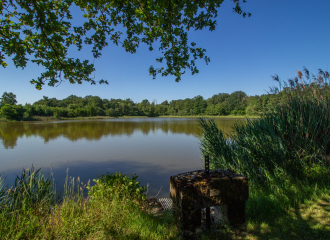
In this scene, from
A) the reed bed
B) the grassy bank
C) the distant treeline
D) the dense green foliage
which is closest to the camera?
Answer: the grassy bank

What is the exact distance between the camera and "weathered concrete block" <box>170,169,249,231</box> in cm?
185

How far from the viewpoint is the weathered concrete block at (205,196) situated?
1850 millimetres

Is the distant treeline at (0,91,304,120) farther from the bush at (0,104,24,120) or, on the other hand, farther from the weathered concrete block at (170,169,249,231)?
the weathered concrete block at (170,169,249,231)

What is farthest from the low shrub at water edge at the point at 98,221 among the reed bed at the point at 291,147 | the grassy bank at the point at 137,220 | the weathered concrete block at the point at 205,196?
the reed bed at the point at 291,147

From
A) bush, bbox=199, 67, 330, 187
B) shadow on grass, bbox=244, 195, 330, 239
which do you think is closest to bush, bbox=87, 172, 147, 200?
shadow on grass, bbox=244, 195, 330, 239

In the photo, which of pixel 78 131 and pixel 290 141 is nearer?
pixel 290 141

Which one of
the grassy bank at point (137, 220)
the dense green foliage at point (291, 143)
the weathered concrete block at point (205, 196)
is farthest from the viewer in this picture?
the dense green foliage at point (291, 143)

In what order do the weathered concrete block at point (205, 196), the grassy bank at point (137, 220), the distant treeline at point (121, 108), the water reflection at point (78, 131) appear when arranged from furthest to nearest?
the distant treeline at point (121, 108)
the water reflection at point (78, 131)
the grassy bank at point (137, 220)
the weathered concrete block at point (205, 196)

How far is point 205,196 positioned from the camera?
1.88m

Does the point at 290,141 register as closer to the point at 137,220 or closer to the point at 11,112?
the point at 137,220

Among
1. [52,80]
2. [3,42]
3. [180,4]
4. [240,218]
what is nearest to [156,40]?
[180,4]

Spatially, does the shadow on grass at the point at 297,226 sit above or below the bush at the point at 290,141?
below

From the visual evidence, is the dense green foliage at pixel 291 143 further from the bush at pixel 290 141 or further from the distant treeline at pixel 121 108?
the distant treeline at pixel 121 108

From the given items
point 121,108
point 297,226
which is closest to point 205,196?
point 297,226
